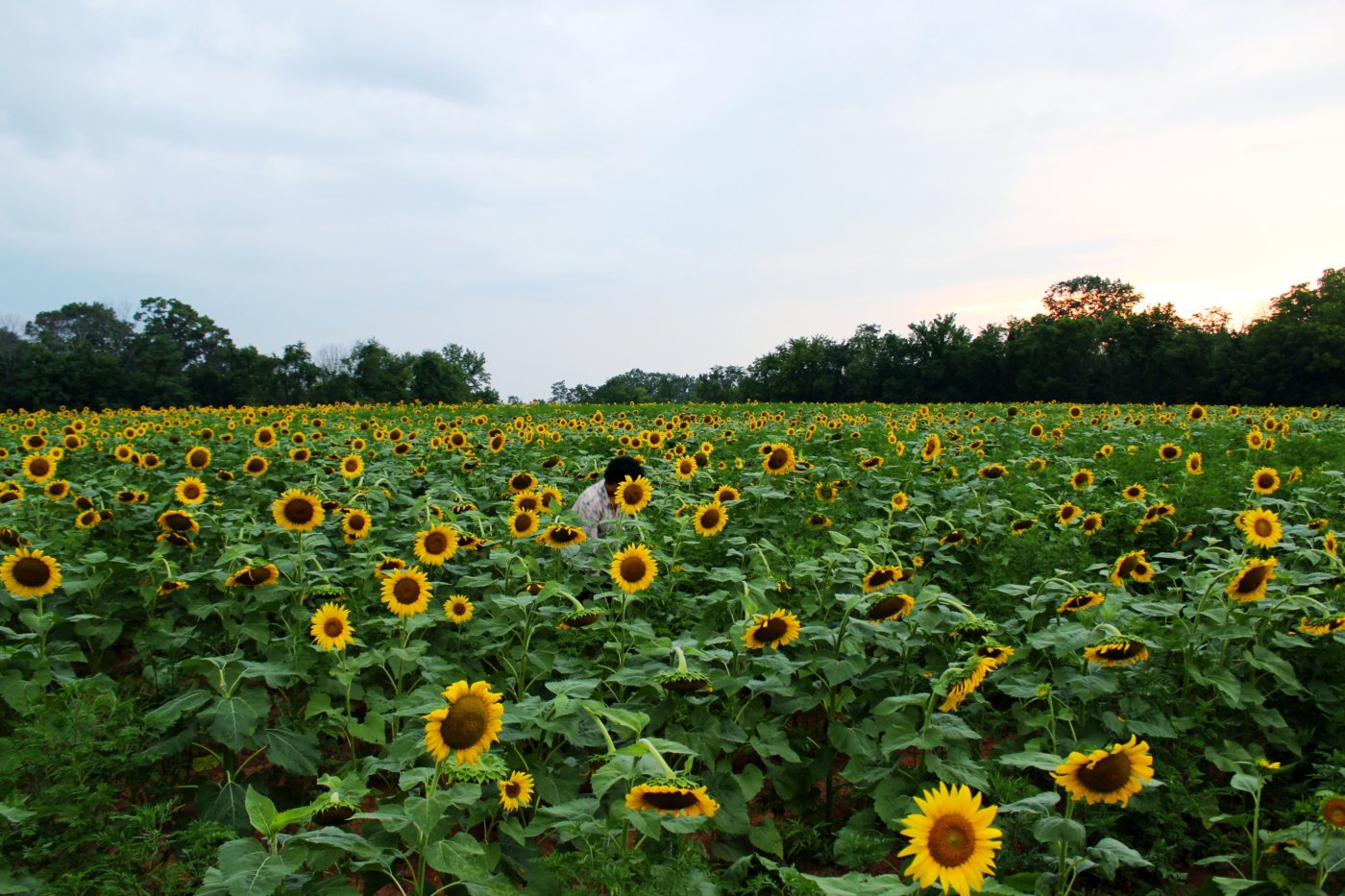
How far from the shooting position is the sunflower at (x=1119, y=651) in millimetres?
2650

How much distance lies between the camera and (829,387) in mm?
66062

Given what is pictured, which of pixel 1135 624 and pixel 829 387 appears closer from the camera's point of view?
pixel 1135 624

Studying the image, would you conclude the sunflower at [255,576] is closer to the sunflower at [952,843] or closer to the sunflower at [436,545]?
the sunflower at [436,545]

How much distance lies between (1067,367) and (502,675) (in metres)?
59.3

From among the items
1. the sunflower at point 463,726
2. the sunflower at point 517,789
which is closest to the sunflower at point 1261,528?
the sunflower at point 517,789

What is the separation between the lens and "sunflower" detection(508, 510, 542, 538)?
4254mm

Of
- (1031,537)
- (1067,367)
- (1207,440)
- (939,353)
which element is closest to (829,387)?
(939,353)

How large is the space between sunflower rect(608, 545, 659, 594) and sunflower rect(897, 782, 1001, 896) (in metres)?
1.89

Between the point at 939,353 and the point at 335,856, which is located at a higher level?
the point at 939,353

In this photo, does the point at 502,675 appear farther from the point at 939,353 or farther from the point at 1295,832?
the point at 939,353

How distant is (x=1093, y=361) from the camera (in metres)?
53.8

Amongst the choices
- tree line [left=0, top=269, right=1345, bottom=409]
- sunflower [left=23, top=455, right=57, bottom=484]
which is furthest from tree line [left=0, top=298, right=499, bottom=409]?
sunflower [left=23, top=455, right=57, bottom=484]

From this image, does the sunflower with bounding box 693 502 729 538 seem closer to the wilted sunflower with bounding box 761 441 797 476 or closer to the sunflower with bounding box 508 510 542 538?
the sunflower with bounding box 508 510 542 538

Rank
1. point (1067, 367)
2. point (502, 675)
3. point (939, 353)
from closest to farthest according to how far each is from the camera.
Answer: point (502, 675), point (1067, 367), point (939, 353)
